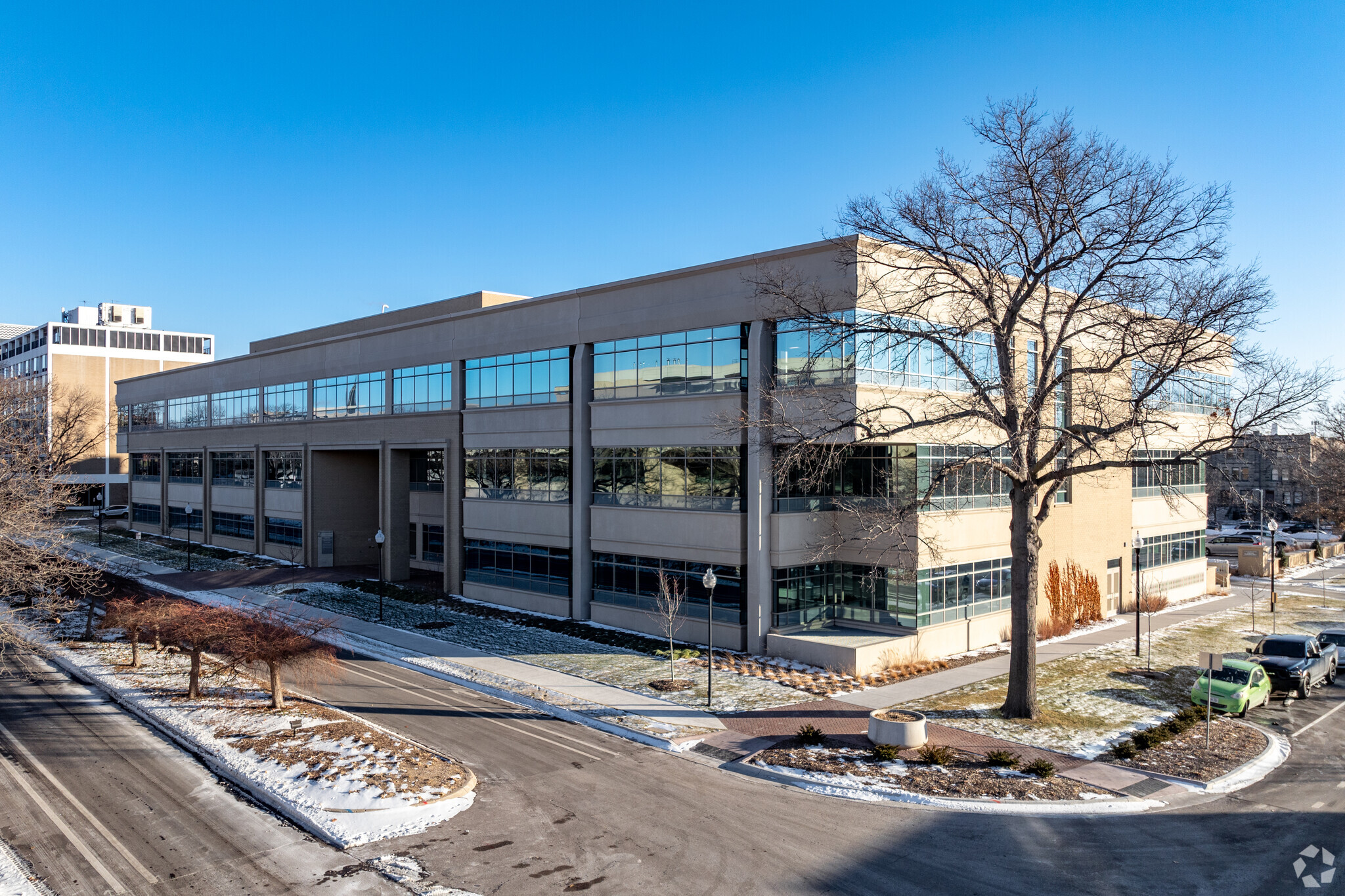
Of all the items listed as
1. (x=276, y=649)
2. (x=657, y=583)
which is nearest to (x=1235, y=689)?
(x=657, y=583)

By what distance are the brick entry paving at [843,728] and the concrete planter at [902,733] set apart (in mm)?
219

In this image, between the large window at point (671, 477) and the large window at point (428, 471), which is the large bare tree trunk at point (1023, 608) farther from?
the large window at point (428, 471)

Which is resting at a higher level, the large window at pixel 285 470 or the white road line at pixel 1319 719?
the large window at pixel 285 470

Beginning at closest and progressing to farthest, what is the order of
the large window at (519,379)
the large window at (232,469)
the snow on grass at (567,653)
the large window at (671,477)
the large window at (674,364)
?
1. the snow on grass at (567,653)
2. the large window at (674,364)
3. the large window at (671,477)
4. the large window at (519,379)
5. the large window at (232,469)

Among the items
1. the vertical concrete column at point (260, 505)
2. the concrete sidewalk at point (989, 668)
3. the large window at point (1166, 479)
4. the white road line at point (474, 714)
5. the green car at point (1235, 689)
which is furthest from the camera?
the vertical concrete column at point (260, 505)

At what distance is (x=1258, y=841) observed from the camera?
43.5 ft

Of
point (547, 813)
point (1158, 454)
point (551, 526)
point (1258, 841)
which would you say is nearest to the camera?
point (1258, 841)

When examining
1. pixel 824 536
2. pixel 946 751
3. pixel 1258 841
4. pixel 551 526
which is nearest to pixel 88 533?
pixel 551 526

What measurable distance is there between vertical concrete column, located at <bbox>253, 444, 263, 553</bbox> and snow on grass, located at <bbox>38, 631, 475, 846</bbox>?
91.1 feet

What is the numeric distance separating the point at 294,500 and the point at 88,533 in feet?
102

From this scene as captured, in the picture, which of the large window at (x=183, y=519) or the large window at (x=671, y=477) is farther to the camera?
the large window at (x=183, y=519)

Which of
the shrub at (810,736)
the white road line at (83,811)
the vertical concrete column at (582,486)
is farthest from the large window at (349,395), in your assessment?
the shrub at (810,736)

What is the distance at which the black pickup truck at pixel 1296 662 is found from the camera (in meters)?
23.2

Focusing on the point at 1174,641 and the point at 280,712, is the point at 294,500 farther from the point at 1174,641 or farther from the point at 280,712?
the point at 1174,641
